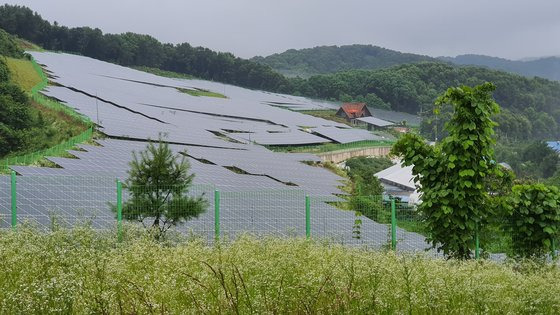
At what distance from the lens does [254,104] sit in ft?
223

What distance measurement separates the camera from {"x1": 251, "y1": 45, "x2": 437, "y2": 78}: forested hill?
156375 mm

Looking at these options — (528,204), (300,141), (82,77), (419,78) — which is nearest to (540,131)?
(419,78)

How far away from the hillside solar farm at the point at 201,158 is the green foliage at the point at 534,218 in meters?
2.28

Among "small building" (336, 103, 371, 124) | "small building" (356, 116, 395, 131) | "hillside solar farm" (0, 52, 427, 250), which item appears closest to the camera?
"hillside solar farm" (0, 52, 427, 250)

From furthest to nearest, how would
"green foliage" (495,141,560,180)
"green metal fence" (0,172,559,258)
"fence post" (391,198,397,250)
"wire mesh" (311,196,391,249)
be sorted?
"green foliage" (495,141,560,180)
"wire mesh" (311,196,391,249)
"fence post" (391,198,397,250)
"green metal fence" (0,172,559,258)

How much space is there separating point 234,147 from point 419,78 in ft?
251

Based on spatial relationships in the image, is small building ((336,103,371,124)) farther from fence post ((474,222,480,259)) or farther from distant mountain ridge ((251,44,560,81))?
fence post ((474,222,480,259))

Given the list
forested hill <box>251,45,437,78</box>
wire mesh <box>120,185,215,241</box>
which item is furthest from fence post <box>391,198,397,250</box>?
forested hill <box>251,45,437,78</box>

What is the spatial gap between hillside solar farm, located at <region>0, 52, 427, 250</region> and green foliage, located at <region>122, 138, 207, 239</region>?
14.9 inches

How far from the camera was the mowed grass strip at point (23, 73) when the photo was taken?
4460 cm

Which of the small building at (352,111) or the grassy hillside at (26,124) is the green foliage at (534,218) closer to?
the grassy hillside at (26,124)

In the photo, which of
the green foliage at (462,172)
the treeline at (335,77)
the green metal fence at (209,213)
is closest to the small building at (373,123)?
the treeline at (335,77)

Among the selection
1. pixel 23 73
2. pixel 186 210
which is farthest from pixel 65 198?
pixel 23 73

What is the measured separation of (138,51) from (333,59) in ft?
277
